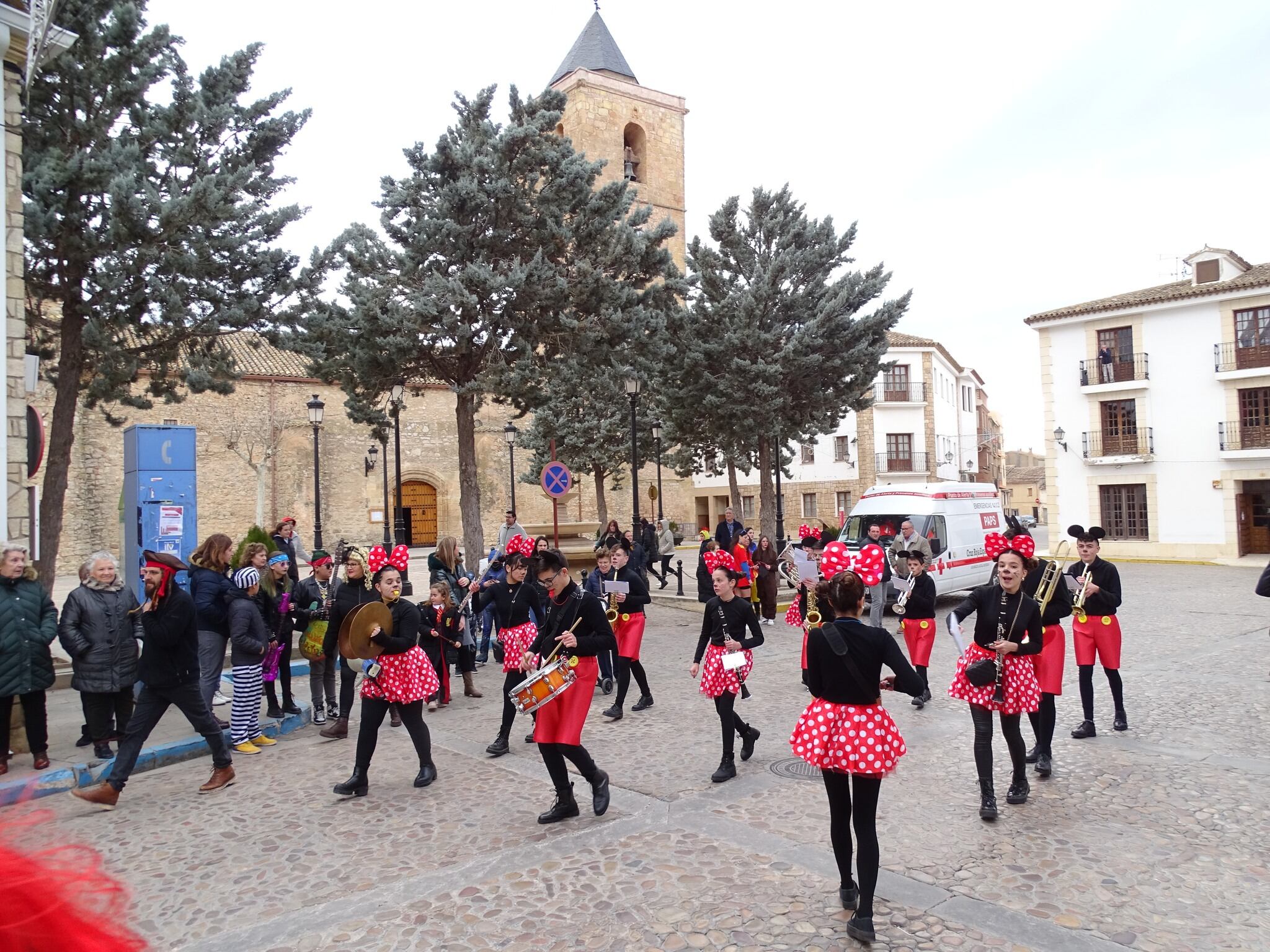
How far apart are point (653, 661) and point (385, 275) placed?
9.39 metres

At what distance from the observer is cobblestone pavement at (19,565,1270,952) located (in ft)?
13.9

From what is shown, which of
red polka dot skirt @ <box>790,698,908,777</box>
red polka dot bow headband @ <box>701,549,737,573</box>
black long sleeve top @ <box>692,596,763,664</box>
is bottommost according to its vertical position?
red polka dot skirt @ <box>790,698,908,777</box>

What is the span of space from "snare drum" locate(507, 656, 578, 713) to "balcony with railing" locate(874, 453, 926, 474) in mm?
38804

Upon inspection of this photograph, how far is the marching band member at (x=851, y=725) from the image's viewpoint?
4246 millimetres

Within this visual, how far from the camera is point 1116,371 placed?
1186 inches

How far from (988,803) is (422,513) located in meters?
38.3

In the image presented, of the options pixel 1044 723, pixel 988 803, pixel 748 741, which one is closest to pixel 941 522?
pixel 1044 723

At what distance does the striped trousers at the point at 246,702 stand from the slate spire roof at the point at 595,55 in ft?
122

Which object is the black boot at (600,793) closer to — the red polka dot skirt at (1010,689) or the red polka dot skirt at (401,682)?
the red polka dot skirt at (401,682)

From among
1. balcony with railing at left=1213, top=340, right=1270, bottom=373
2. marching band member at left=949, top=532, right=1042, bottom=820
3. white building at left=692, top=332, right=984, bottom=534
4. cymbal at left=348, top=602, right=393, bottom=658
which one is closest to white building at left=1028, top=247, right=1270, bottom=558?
Result: balcony with railing at left=1213, top=340, right=1270, bottom=373

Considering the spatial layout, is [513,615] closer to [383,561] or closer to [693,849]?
[383,561]

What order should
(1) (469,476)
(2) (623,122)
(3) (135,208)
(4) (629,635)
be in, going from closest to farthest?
(4) (629,635) < (3) (135,208) < (1) (469,476) < (2) (623,122)

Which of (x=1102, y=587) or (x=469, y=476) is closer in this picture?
(x=1102, y=587)

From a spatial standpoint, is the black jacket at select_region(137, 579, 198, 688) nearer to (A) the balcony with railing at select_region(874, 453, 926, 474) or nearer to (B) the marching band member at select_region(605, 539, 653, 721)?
(B) the marching band member at select_region(605, 539, 653, 721)
